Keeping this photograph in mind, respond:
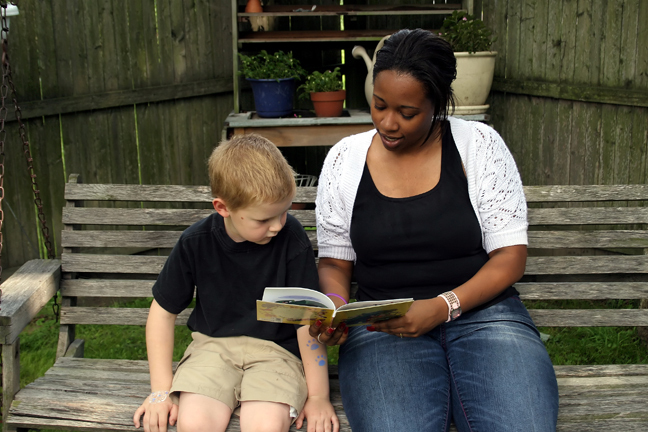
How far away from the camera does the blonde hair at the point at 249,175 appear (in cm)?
192

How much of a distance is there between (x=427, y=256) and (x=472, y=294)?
0.62 ft

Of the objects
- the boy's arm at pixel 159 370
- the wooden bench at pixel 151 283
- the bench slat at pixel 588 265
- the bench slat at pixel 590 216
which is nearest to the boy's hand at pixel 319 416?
the wooden bench at pixel 151 283

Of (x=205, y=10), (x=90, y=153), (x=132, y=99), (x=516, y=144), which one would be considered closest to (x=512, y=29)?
(x=516, y=144)

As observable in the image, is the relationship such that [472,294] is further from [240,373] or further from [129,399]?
[129,399]

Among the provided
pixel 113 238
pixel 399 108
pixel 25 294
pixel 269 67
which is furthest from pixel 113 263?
pixel 269 67

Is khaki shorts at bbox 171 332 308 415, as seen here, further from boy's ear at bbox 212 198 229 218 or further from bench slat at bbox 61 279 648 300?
bench slat at bbox 61 279 648 300

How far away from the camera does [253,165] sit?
1.95 meters

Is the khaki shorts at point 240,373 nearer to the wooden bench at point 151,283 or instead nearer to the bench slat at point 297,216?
the wooden bench at point 151,283

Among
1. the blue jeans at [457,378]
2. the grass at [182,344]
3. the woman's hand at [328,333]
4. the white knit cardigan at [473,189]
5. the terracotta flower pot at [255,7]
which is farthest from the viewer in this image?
the terracotta flower pot at [255,7]

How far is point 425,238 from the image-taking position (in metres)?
2.12

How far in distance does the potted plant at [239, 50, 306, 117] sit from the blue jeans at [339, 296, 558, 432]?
3058 mm

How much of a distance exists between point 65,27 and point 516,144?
11.0 feet

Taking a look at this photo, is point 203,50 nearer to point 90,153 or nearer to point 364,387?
point 90,153

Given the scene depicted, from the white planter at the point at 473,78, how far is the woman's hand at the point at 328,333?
2.96 meters
